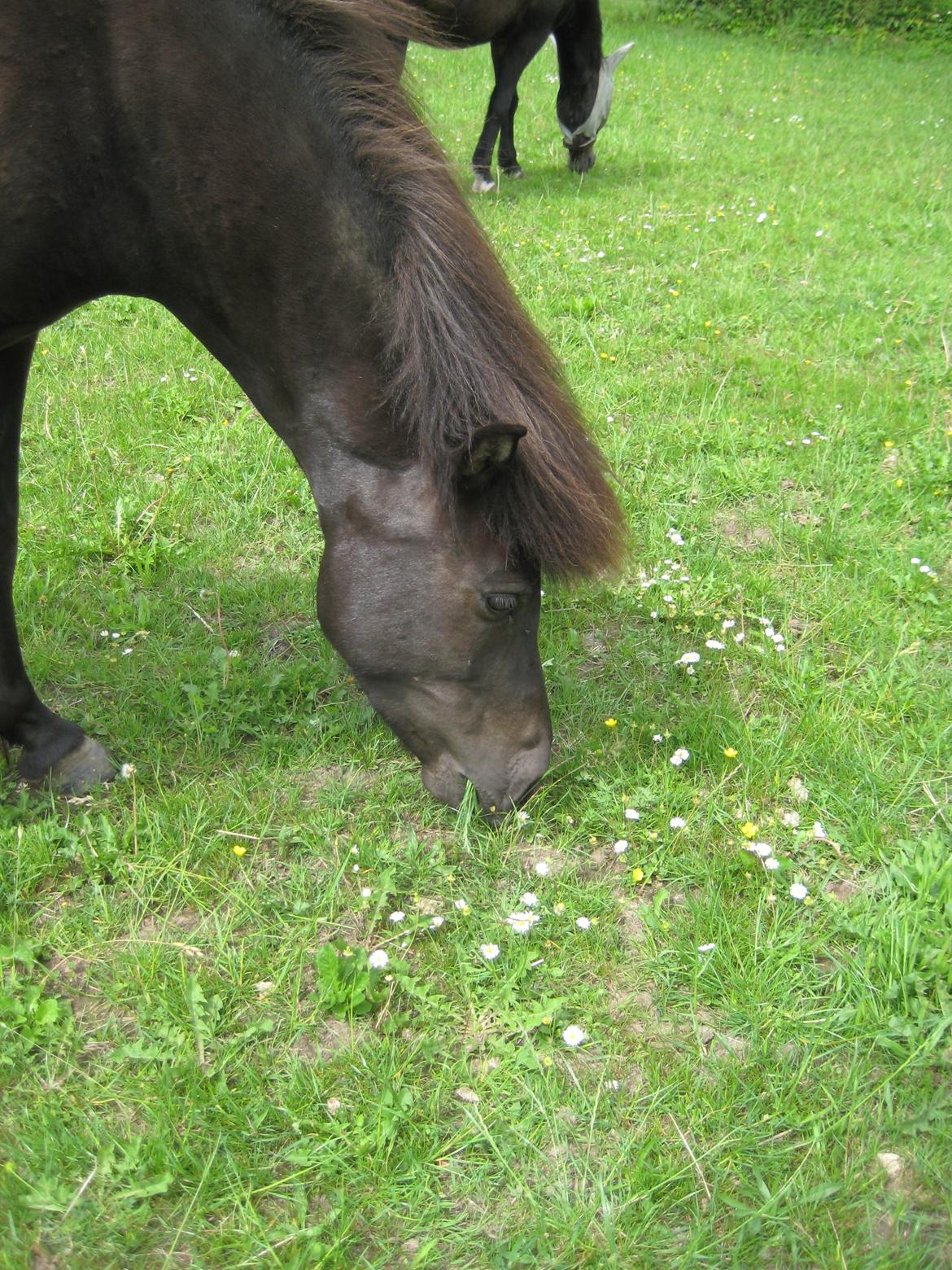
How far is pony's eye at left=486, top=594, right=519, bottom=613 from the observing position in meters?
2.16

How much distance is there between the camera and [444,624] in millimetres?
2164

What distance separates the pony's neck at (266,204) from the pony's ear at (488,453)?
8.5 inches

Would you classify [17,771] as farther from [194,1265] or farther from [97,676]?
[194,1265]

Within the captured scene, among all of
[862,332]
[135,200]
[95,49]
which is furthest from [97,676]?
[862,332]

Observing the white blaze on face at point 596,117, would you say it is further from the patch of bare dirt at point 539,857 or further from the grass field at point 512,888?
the patch of bare dirt at point 539,857

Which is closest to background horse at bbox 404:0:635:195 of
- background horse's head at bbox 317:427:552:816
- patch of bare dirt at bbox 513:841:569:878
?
background horse's head at bbox 317:427:552:816

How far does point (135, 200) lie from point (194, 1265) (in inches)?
79.6

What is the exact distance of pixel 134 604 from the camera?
11.1ft

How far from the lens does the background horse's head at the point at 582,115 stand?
8.01 m

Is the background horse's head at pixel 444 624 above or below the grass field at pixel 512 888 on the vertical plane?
above

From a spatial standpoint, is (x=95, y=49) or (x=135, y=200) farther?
(x=135, y=200)

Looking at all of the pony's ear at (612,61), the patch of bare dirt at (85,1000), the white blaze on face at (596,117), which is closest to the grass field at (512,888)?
the patch of bare dirt at (85,1000)

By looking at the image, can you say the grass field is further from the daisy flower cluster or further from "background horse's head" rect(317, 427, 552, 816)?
"background horse's head" rect(317, 427, 552, 816)

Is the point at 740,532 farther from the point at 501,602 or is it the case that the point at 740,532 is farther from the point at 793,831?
the point at 501,602
